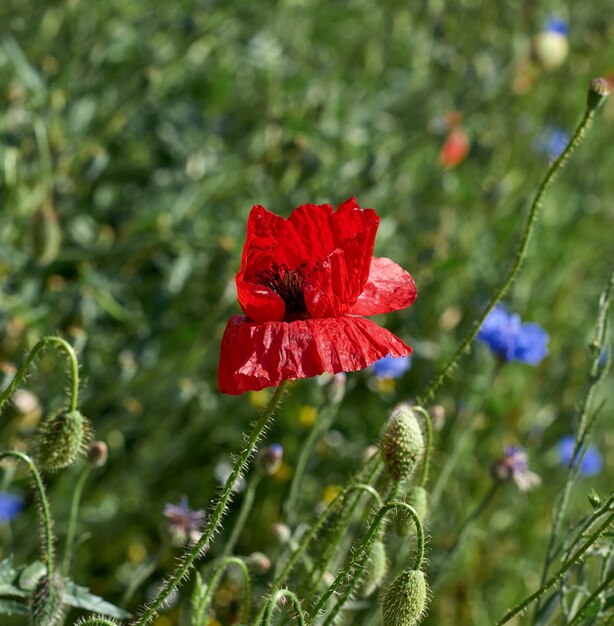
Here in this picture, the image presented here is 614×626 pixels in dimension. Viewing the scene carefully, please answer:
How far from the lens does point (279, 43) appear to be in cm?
338

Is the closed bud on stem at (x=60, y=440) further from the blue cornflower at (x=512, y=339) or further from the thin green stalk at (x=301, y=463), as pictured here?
the blue cornflower at (x=512, y=339)

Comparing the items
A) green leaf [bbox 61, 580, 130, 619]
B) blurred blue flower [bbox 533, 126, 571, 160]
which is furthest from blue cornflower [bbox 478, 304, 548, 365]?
blurred blue flower [bbox 533, 126, 571, 160]

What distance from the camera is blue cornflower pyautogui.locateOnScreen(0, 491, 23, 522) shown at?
6.56ft

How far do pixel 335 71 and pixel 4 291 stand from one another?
1503 mm

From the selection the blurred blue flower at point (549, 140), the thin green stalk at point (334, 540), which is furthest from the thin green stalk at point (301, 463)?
the blurred blue flower at point (549, 140)

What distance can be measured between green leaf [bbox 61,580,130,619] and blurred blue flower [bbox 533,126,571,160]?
255cm

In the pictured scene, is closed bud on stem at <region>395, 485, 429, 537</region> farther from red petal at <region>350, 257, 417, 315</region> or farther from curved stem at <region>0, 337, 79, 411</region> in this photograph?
curved stem at <region>0, 337, 79, 411</region>

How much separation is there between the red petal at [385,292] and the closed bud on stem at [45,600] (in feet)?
1.64

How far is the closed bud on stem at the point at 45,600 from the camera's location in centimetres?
128

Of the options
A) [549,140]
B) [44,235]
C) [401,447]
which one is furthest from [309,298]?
[549,140]

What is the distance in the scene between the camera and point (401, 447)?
1.22 m

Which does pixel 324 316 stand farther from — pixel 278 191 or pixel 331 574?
pixel 278 191

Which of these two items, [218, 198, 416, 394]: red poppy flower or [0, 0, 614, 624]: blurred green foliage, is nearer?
[218, 198, 416, 394]: red poppy flower

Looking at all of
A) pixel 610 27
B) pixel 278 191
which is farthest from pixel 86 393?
pixel 610 27
